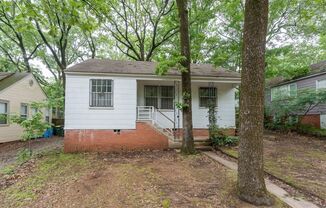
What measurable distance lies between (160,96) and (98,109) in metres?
3.50

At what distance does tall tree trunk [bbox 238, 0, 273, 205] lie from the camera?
15.3ft

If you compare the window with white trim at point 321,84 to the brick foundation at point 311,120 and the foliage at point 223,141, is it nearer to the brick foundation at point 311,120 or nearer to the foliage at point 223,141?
the brick foundation at point 311,120

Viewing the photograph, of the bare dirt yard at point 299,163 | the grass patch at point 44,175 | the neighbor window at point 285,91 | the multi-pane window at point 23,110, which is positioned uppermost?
the neighbor window at point 285,91

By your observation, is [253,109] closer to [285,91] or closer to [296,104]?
[296,104]

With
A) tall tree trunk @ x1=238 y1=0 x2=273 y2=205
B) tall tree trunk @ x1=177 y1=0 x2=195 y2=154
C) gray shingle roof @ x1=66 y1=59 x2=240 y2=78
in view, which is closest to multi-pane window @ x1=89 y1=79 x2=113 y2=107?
gray shingle roof @ x1=66 y1=59 x2=240 y2=78

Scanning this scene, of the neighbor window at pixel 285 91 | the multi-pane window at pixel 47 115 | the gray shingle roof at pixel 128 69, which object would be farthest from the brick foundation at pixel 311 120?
the multi-pane window at pixel 47 115

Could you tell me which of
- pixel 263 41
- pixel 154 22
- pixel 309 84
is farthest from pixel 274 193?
pixel 154 22

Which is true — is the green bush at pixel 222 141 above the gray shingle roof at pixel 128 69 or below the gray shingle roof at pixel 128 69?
below

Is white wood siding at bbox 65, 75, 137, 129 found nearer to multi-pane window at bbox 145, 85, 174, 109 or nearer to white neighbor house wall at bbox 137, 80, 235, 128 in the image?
white neighbor house wall at bbox 137, 80, 235, 128

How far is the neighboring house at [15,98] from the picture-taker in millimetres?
14148

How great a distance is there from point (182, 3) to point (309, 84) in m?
11.6

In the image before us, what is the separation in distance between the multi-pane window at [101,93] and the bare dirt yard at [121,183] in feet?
9.04

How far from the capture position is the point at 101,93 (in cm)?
1089

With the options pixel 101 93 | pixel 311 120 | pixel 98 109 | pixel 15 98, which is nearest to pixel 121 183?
pixel 98 109
